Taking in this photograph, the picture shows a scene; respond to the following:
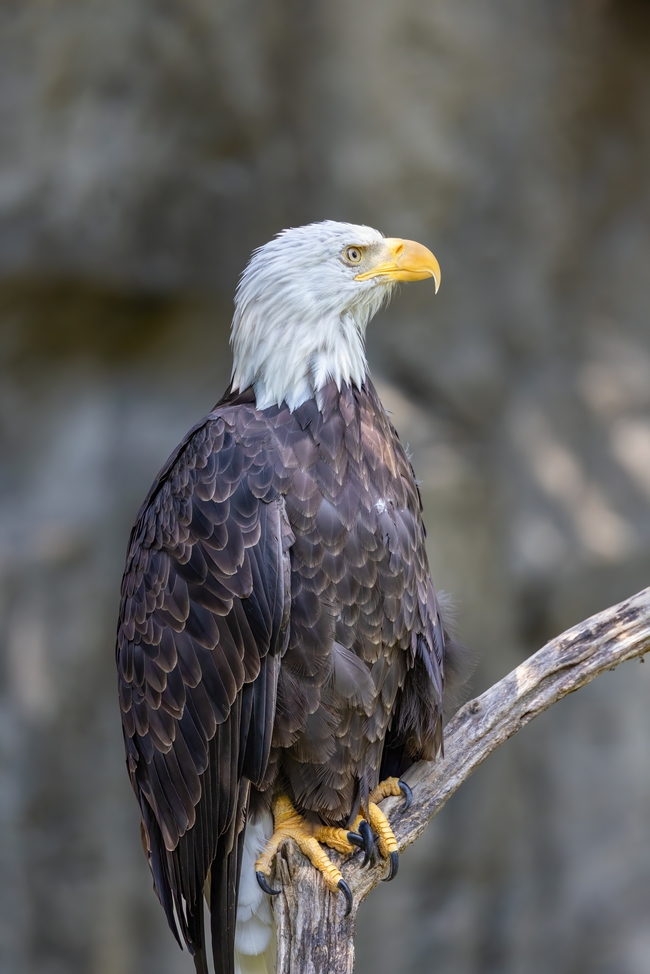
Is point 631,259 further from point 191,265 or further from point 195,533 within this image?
point 195,533

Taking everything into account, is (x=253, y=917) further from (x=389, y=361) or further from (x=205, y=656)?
(x=389, y=361)

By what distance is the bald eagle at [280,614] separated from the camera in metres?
2.37

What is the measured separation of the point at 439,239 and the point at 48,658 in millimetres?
2675

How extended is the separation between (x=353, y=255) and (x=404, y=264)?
0.15m

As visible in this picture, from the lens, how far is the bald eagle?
2.37 m

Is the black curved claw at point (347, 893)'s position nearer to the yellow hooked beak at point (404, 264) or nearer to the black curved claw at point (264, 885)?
the black curved claw at point (264, 885)

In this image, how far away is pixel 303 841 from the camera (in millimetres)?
2496

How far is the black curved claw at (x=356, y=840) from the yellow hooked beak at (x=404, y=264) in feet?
4.91

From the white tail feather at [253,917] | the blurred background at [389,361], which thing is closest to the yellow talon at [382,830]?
the white tail feather at [253,917]

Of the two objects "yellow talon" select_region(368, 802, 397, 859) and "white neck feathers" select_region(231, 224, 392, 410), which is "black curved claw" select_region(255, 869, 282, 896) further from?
"white neck feathers" select_region(231, 224, 392, 410)

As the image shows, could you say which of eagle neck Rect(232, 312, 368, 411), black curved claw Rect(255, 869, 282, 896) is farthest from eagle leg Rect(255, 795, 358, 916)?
eagle neck Rect(232, 312, 368, 411)

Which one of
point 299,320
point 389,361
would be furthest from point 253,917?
point 389,361

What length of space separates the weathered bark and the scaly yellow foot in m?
0.02

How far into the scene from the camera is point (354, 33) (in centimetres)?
435
